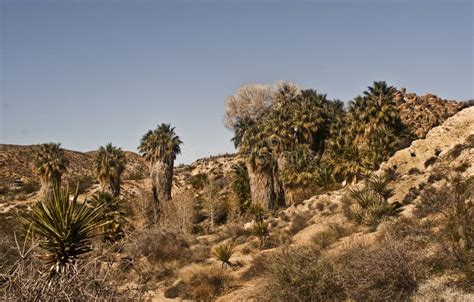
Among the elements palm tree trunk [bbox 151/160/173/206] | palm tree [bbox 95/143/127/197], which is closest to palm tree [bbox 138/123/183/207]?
palm tree trunk [bbox 151/160/173/206]

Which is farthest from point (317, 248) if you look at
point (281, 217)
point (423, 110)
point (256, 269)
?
point (423, 110)

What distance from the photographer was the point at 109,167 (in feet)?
142

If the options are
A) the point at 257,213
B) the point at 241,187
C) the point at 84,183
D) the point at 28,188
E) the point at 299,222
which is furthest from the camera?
the point at 84,183

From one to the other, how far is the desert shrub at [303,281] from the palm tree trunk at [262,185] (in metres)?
26.2

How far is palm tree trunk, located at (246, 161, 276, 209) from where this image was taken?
42031mm

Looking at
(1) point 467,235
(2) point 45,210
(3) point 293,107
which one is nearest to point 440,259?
(1) point 467,235

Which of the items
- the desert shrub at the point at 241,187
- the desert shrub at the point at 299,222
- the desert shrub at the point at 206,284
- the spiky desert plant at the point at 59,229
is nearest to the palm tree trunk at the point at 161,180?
the desert shrub at the point at 241,187

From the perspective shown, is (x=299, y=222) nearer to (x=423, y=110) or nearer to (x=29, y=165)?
(x=423, y=110)

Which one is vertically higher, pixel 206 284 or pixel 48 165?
pixel 48 165

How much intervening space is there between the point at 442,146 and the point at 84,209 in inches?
1094

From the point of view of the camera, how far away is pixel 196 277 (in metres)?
22.0

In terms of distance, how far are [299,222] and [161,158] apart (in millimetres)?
19403

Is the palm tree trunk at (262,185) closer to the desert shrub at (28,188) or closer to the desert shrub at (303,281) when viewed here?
Answer: the desert shrub at (303,281)

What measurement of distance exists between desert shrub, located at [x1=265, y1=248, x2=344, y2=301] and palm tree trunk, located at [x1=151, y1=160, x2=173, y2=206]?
3226 cm
